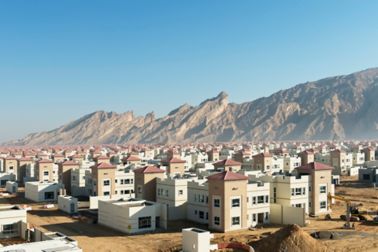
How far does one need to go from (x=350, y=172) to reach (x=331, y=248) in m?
82.3

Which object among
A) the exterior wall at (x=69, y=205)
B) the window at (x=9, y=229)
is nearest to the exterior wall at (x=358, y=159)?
the exterior wall at (x=69, y=205)

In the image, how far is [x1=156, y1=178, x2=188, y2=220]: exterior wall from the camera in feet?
220

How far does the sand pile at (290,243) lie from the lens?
150ft

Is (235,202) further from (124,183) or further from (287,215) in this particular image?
(124,183)

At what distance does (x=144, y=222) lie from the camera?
58656 mm

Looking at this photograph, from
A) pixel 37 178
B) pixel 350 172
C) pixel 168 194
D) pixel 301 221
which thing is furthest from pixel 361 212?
pixel 37 178

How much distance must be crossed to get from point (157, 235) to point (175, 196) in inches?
471

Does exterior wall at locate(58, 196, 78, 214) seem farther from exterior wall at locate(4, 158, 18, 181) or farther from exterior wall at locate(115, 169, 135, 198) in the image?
exterior wall at locate(4, 158, 18, 181)

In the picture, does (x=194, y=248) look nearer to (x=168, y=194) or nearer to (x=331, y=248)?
(x=331, y=248)

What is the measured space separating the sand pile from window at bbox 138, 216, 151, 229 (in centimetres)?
1644

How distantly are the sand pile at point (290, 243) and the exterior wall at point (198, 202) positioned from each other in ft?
51.2

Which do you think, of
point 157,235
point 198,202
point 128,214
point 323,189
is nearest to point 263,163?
point 323,189

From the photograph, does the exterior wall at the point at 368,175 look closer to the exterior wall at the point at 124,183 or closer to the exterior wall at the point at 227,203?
the exterior wall at the point at 124,183

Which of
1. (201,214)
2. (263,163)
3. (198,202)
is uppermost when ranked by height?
(263,163)
